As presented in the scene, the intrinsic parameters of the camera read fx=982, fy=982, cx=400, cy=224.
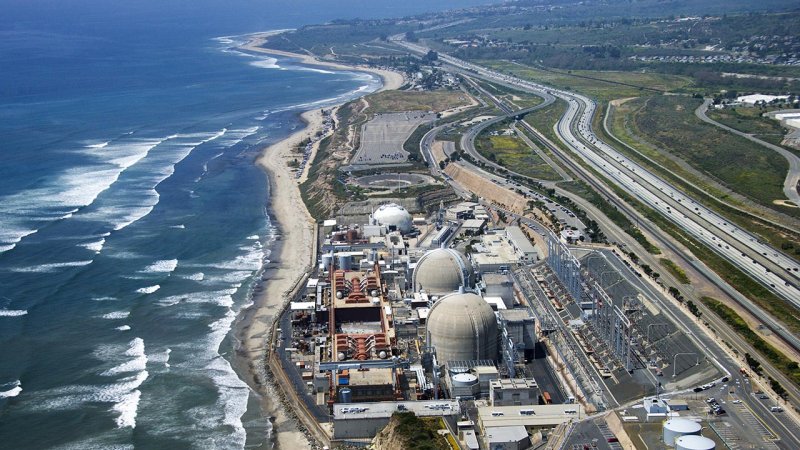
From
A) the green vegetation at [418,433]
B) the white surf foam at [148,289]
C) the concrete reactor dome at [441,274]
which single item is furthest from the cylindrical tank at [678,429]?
the white surf foam at [148,289]

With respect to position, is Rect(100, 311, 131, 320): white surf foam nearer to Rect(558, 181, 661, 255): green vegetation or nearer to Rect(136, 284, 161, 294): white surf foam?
Rect(136, 284, 161, 294): white surf foam

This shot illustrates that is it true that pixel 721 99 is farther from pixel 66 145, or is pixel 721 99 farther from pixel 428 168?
pixel 66 145

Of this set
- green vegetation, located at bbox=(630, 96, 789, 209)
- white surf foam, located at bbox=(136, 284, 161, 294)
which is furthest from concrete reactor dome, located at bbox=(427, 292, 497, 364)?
green vegetation, located at bbox=(630, 96, 789, 209)

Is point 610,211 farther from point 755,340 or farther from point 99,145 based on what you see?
point 99,145

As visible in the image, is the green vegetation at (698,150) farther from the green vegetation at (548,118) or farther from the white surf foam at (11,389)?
the white surf foam at (11,389)

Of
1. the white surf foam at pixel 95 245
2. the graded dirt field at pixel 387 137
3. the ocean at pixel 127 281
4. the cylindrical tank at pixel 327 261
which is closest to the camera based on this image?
the ocean at pixel 127 281
